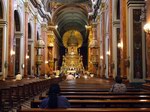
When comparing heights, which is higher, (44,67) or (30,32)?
(30,32)

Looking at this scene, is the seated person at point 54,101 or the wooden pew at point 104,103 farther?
the wooden pew at point 104,103

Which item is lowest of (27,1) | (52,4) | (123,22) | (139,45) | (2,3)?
(139,45)

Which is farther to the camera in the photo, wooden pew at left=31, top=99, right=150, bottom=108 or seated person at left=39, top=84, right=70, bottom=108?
wooden pew at left=31, top=99, right=150, bottom=108

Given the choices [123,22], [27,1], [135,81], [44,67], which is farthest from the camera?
[44,67]

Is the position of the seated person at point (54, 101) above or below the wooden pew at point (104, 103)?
above

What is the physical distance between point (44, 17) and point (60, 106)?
31.0 metres

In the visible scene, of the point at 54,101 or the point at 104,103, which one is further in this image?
the point at 104,103

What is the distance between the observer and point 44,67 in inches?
1340

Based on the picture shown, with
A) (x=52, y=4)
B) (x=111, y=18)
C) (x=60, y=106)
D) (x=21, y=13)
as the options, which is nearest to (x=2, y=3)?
(x=21, y=13)

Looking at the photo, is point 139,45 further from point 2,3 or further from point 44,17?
point 44,17

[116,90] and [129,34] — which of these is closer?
[116,90]

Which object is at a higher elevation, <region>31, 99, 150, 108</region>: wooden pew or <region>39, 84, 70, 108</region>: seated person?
<region>39, 84, 70, 108</region>: seated person

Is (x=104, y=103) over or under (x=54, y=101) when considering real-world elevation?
under

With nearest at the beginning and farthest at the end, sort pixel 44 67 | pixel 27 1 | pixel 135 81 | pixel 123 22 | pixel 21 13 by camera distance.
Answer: pixel 135 81, pixel 123 22, pixel 21 13, pixel 27 1, pixel 44 67
